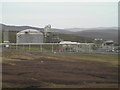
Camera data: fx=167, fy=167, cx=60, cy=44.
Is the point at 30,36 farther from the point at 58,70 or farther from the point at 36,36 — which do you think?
the point at 58,70

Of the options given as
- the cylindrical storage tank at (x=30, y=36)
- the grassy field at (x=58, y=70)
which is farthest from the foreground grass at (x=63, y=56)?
the cylindrical storage tank at (x=30, y=36)

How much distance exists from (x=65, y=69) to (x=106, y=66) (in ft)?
4.77

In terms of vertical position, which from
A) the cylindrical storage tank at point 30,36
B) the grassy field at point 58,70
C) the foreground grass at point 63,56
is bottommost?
the grassy field at point 58,70

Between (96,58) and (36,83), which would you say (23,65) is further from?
(96,58)

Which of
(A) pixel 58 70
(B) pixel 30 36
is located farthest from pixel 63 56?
(B) pixel 30 36

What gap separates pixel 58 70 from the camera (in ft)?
18.8

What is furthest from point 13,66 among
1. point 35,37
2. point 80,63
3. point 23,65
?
point 35,37

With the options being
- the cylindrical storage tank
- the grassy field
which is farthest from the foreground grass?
the cylindrical storage tank

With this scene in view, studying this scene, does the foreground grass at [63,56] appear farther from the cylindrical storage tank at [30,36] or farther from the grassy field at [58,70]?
the cylindrical storage tank at [30,36]

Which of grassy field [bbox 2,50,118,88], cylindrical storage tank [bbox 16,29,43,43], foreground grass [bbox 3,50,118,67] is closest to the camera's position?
grassy field [bbox 2,50,118,88]

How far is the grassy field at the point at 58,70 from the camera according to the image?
5031mm

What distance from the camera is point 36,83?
505cm

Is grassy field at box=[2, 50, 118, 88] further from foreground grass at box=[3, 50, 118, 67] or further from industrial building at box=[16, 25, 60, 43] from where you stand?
industrial building at box=[16, 25, 60, 43]

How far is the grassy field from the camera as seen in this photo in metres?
5.03
